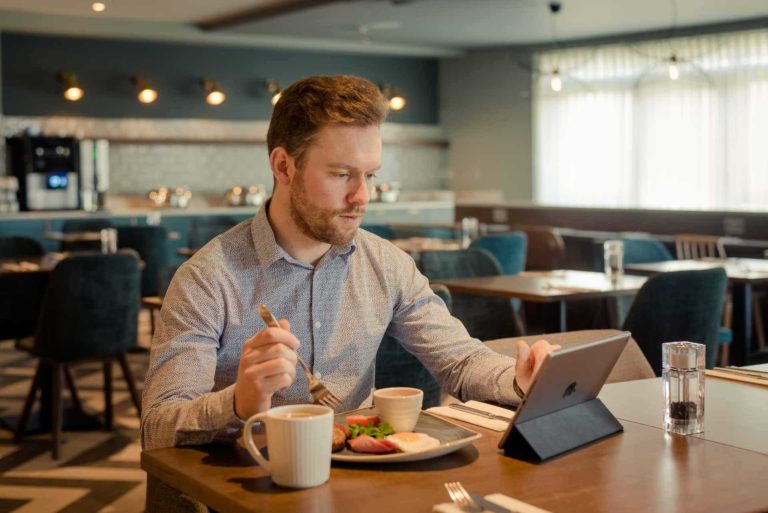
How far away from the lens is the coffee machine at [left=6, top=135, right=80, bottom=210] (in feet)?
32.9

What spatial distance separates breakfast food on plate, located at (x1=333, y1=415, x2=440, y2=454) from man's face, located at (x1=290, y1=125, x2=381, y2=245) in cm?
40

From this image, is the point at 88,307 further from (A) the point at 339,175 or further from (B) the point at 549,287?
(A) the point at 339,175

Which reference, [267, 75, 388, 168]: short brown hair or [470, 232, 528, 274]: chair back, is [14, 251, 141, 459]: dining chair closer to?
[470, 232, 528, 274]: chair back

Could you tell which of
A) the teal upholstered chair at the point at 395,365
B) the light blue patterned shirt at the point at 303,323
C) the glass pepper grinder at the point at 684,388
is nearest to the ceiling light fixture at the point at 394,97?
the teal upholstered chair at the point at 395,365

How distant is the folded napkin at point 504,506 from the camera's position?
4.28ft

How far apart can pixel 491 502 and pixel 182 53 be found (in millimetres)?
10916

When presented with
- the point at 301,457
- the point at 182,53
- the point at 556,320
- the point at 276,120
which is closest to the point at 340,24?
the point at 182,53

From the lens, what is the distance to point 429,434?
5.42ft

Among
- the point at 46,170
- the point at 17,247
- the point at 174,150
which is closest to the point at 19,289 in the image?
the point at 17,247

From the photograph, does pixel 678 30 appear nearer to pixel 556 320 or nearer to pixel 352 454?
pixel 556 320

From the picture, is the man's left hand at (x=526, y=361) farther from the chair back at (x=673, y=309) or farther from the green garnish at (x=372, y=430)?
the chair back at (x=673, y=309)

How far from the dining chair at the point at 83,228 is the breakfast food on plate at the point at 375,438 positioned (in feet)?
21.4

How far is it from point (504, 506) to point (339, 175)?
0.78 metres

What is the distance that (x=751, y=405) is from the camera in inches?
75.7
